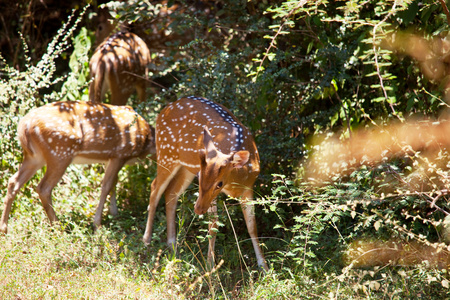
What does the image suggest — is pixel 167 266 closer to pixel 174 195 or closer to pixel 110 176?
pixel 174 195

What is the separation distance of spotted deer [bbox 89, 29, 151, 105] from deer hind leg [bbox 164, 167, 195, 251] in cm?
204

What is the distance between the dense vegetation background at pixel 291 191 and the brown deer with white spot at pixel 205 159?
20 cm

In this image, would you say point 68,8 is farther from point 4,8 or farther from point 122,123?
point 122,123

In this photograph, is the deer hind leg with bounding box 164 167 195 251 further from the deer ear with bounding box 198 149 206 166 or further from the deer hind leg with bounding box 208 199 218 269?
the deer ear with bounding box 198 149 206 166

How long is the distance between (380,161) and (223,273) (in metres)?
1.87

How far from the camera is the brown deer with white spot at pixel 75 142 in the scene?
5.39 metres

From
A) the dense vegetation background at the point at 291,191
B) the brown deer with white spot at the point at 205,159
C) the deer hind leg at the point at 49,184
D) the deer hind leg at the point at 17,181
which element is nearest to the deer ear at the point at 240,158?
the brown deer with white spot at the point at 205,159

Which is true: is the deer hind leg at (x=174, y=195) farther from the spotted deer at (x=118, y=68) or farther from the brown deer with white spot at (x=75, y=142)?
the spotted deer at (x=118, y=68)

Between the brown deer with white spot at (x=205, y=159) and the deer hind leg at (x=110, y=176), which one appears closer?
the brown deer with white spot at (x=205, y=159)

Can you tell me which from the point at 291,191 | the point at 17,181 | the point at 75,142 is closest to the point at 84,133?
the point at 75,142

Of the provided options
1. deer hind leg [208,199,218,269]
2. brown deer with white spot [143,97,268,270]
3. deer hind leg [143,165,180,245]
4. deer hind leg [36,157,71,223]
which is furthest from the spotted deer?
deer hind leg [208,199,218,269]

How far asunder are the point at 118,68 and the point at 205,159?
3391 mm

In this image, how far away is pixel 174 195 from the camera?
5477mm

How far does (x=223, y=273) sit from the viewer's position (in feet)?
15.4
